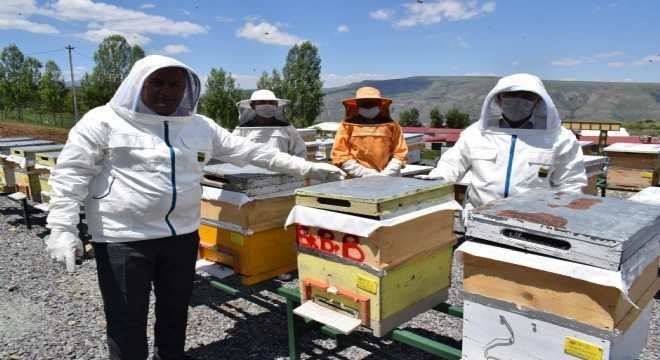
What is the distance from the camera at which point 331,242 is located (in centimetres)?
232

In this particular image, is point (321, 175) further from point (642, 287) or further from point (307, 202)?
point (642, 287)

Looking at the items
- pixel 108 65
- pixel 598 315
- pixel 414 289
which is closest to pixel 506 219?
pixel 598 315

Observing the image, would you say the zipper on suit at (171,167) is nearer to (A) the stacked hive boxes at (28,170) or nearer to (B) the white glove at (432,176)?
(B) the white glove at (432,176)

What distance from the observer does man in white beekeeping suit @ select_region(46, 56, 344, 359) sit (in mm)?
2471

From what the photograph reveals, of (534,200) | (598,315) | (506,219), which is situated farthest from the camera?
(534,200)

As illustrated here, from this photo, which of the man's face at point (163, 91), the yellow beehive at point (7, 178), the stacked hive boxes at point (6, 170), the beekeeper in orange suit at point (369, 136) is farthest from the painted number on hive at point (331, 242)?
the yellow beehive at point (7, 178)

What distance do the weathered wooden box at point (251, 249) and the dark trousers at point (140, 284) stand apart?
0.95 ft

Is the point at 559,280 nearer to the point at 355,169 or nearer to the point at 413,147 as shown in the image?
the point at 355,169

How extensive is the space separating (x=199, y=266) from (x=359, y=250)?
64.1 inches

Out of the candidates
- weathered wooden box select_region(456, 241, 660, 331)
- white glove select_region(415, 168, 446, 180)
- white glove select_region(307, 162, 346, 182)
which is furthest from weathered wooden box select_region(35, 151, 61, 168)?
weathered wooden box select_region(456, 241, 660, 331)

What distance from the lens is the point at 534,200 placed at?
216cm

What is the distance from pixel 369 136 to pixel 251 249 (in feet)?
5.86

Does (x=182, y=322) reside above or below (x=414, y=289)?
below

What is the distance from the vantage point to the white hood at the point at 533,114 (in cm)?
285
